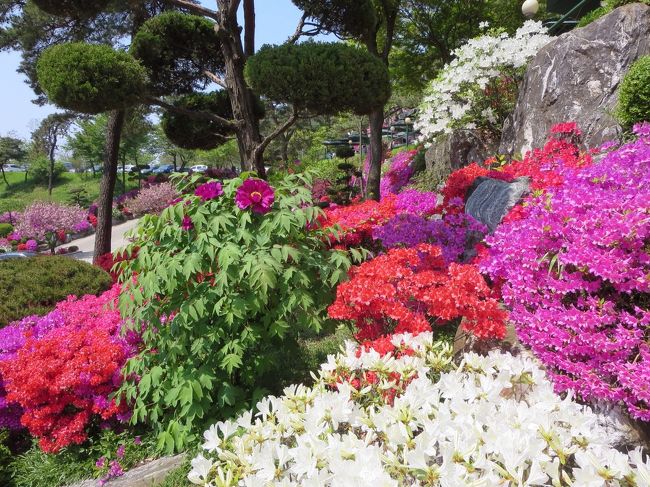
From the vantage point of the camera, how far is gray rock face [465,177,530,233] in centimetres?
424

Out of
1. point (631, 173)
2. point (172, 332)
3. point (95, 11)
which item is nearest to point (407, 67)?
point (95, 11)

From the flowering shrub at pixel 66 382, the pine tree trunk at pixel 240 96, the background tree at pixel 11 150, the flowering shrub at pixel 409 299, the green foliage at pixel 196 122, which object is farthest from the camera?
the background tree at pixel 11 150

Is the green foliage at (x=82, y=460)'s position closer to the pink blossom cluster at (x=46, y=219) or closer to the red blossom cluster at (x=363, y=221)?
the red blossom cluster at (x=363, y=221)

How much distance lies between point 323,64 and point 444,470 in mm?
4155

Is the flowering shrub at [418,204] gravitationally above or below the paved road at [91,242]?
above

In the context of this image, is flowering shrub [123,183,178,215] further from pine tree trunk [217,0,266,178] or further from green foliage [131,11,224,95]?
pine tree trunk [217,0,266,178]

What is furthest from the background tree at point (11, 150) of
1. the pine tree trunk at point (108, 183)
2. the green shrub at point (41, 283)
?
the green shrub at point (41, 283)

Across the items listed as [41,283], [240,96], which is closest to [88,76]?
[240,96]

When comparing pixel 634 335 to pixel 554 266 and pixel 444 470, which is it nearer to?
pixel 554 266

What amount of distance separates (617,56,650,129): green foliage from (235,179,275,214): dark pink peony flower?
184 inches

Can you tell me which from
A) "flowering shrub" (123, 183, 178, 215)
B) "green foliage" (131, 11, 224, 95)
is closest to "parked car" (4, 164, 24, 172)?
"flowering shrub" (123, 183, 178, 215)

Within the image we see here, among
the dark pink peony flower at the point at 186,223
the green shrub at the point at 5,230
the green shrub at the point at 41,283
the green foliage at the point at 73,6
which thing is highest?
the green foliage at the point at 73,6

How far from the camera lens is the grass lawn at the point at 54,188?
34681 millimetres

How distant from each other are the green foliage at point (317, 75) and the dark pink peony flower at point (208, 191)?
2.10 meters
